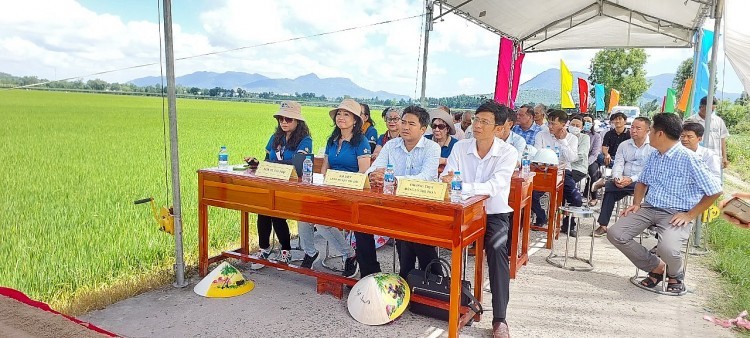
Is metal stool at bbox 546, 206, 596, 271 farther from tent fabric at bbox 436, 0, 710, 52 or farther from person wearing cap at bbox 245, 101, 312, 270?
tent fabric at bbox 436, 0, 710, 52

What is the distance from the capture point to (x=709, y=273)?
4441mm

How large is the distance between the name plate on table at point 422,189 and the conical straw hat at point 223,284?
56.4 inches

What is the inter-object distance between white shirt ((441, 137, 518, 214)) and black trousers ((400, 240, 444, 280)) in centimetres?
50

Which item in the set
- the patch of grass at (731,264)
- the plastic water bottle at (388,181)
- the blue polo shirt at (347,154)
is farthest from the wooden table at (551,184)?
the plastic water bottle at (388,181)

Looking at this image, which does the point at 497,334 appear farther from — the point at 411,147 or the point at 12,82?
the point at 12,82

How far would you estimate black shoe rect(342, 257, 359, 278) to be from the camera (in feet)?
12.8

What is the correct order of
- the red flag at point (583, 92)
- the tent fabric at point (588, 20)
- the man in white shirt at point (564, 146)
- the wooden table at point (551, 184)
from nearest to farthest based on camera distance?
the wooden table at point (551, 184) → the man in white shirt at point (564, 146) → the tent fabric at point (588, 20) → the red flag at point (583, 92)

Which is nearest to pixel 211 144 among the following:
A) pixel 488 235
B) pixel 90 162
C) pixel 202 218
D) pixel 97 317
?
pixel 90 162

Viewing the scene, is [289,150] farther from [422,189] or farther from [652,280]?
[652,280]

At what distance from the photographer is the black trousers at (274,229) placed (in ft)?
13.5

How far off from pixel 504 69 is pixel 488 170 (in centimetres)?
766

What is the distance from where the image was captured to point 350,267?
12.9 feet

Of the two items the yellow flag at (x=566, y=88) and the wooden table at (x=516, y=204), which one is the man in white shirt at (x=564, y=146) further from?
the yellow flag at (x=566, y=88)

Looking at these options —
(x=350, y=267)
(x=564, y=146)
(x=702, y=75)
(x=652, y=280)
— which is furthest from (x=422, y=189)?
(x=702, y=75)
